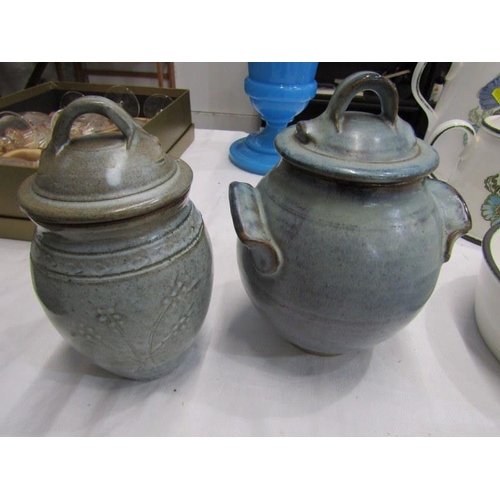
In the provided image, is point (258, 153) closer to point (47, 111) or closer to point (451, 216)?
point (47, 111)

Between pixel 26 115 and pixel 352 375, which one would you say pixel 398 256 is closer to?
pixel 352 375

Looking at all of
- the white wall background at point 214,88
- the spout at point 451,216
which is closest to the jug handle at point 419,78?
the spout at point 451,216

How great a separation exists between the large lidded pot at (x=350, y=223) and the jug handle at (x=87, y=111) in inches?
6.1

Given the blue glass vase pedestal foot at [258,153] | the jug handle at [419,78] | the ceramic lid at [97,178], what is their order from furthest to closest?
1. the blue glass vase pedestal foot at [258,153]
2. the jug handle at [419,78]
3. the ceramic lid at [97,178]

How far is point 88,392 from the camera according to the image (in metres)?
0.59

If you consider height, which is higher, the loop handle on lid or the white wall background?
the loop handle on lid

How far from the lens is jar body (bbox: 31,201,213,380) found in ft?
1.45

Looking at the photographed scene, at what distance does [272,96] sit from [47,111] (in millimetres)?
790

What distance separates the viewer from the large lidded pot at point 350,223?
468 mm

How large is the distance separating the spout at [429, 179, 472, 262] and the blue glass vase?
0.64 meters

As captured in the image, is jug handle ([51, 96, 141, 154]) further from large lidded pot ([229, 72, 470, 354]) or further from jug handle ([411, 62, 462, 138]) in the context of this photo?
jug handle ([411, 62, 462, 138])

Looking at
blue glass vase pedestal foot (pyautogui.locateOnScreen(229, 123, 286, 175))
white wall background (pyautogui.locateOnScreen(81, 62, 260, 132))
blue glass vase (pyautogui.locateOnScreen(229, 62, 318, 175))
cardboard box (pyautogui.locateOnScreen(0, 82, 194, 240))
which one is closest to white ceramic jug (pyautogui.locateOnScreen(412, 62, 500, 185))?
blue glass vase (pyautogui.locateOnScreen(229, 62, 318, 175))

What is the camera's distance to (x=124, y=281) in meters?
0.45

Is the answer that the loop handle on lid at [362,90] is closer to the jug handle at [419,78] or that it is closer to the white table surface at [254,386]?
the white table surface at [254,386]
